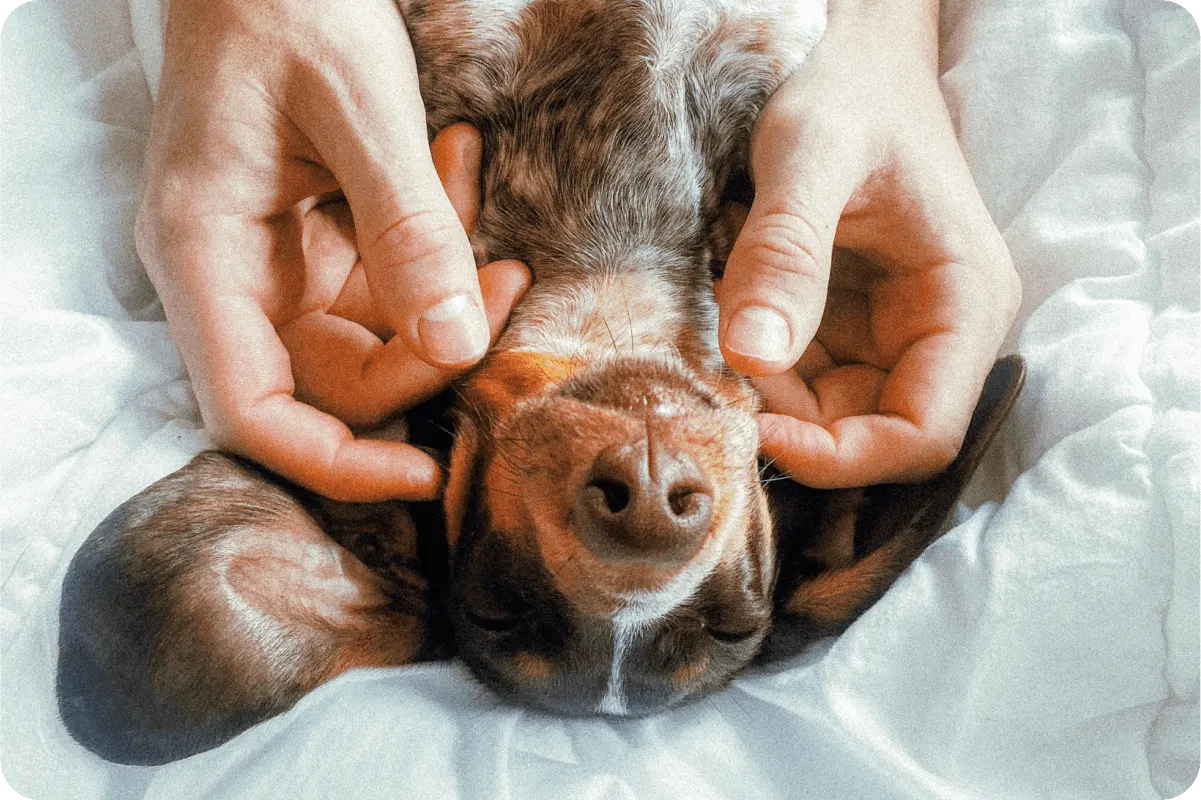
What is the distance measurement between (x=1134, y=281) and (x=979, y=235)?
33 cm

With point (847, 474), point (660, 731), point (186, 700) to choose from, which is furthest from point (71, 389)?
point (847, 474)

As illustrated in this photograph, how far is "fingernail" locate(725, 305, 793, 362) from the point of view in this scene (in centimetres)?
156

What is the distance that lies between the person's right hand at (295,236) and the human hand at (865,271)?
53 cm

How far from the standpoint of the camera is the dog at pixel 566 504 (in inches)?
56.1

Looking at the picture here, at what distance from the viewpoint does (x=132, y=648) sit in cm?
138

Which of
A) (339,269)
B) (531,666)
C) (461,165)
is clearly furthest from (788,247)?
(339,269)

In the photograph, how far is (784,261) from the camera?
1596 mm

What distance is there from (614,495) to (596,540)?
0.24 ft

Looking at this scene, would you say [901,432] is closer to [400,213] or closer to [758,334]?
[758,334]

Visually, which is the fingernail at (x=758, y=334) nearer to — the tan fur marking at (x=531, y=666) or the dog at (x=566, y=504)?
the dog at (x=566, y=504)

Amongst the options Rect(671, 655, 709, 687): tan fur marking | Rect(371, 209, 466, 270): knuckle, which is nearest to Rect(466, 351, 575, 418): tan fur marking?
Rect(371, 209, 466, 270): knuckle

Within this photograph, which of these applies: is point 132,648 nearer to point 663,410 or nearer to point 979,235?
point 663,410

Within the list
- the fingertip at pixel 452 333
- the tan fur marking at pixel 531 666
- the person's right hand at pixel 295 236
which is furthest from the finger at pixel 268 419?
the tan fur marking at pixel 531 666

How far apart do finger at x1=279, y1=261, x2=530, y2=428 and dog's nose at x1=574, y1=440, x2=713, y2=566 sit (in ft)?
1.46
